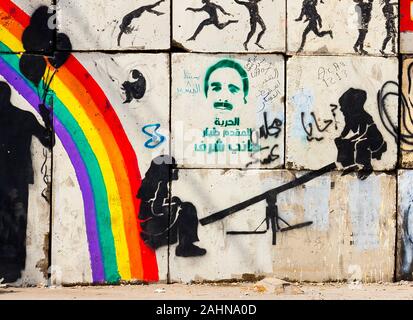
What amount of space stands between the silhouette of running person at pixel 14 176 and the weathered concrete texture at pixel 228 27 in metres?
1.50

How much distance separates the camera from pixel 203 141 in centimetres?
1133

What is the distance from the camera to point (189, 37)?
11.3 metres

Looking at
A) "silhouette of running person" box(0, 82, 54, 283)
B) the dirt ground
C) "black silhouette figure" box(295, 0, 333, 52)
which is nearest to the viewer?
the dirt ground

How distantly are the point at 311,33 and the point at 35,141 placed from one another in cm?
268

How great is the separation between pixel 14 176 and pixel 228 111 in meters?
2.01

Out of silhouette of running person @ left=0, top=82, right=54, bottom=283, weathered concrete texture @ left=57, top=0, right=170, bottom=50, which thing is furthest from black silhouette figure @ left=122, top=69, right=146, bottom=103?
silhouette of running person @ left=0, top=82, right=54, bottom=283

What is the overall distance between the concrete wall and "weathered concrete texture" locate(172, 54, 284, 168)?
13 mm

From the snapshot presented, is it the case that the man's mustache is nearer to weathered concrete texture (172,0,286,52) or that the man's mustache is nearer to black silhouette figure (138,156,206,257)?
weathered concrete texture (172,0,286,52)

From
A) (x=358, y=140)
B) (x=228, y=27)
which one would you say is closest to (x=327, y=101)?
(x=358, y=140)

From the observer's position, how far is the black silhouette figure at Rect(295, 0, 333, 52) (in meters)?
11.3

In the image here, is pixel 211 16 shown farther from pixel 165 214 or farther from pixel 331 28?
pixel 165 214

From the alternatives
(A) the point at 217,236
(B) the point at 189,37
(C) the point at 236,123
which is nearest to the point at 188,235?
(A) the point at 217,236

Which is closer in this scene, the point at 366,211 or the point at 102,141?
the point at 102,141

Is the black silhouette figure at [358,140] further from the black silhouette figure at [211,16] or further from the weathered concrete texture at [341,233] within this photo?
the black silhouette figure at [211,16]
